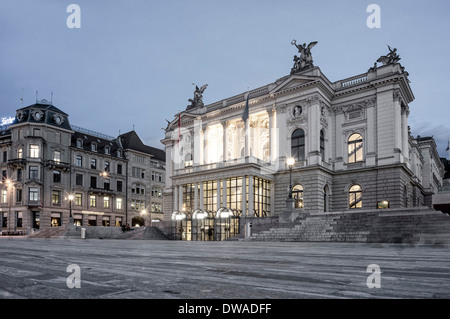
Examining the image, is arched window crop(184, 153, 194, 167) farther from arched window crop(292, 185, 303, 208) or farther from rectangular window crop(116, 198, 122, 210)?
rectangular window crop(116, 198, 122, 210)

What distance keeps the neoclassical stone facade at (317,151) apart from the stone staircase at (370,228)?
11317 millimetres

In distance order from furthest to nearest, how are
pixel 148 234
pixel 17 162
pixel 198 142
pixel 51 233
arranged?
1. pixel 17 162
2. pixel 198 142
3. pixel 51 233
4. pixel 148 234

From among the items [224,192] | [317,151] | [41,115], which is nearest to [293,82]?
[317,151]

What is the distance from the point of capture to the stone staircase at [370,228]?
901 inches

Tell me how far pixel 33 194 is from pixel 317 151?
4542 cm

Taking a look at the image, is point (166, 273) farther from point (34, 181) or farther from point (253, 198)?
point (34, 181)

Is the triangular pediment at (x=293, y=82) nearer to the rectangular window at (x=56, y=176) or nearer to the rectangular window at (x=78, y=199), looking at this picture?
the rectangular window at (x=56, y=176)

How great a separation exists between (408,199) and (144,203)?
175ft

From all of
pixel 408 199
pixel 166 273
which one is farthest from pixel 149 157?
pixel 166 273

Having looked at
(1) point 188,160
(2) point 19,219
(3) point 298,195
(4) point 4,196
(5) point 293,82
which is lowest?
(2) point 19,219

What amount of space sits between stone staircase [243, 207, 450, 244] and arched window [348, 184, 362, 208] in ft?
44.1

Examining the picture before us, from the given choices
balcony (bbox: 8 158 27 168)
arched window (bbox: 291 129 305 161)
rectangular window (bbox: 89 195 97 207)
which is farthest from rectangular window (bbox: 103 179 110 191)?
arched window (bbox: 291 129 305 161)

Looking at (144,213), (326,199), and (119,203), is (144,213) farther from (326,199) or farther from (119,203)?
(326,199)

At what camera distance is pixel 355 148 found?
45000 mm
